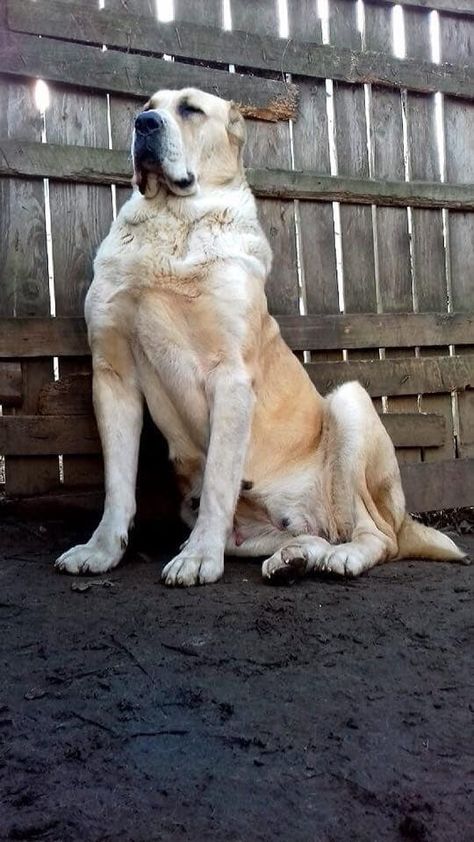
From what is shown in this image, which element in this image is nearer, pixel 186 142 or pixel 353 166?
pixel 186 142

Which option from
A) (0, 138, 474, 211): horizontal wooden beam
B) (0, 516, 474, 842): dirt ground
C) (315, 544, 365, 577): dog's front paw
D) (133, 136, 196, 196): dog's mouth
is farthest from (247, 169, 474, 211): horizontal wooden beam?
(0, 516, 474, 842): dirt ground

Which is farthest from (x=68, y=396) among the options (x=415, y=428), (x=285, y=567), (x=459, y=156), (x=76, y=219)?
(x=459, y=156)

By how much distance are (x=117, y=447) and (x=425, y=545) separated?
125 centimetres

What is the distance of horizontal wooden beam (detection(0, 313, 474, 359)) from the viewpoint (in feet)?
11.0

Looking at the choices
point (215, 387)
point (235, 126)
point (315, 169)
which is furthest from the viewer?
point (315, 169)

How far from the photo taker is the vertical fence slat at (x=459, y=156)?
13.9 ft

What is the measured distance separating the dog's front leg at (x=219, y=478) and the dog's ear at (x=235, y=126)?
3.59ft

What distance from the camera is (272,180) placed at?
12.5ft

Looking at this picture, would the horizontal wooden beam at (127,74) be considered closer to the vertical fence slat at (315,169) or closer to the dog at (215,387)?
the vertical fence slat at (315,169)

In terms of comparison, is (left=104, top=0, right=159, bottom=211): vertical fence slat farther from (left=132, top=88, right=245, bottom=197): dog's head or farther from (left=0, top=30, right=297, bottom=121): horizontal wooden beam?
(left=132, top=88, right=245, bottom=197): dog's head

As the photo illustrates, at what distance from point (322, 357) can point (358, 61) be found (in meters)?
1.52

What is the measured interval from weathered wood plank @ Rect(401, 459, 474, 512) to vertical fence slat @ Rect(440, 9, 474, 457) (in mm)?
409

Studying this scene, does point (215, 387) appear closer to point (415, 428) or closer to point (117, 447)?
point (117, 447)

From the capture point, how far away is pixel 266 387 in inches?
125
